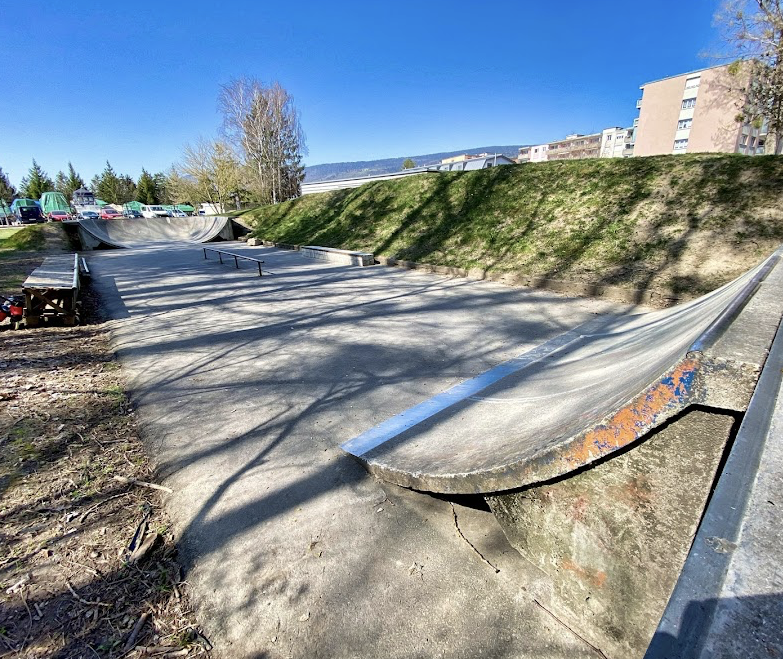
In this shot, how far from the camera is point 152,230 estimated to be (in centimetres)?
3136

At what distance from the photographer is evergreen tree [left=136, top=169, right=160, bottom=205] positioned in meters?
73.9

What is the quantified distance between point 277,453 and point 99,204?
277 feet

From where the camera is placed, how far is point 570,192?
11383mm

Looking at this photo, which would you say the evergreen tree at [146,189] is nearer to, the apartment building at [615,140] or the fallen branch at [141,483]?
the fallen branch at [141,483]

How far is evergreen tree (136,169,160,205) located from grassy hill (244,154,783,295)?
76659mm

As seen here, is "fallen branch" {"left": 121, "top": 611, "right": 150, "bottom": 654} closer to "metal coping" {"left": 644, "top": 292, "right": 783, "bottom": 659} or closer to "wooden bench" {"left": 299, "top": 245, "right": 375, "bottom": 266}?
"metal coping" {"left": 644, "top": 292, "right": 783, "bottom": 659}

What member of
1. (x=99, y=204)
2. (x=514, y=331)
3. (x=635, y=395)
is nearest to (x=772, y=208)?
(x=514, y=331)

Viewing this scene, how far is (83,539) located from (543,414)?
115 inches

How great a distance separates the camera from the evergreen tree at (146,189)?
73875mm

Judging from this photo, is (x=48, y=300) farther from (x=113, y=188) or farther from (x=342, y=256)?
(x=113, y=188)

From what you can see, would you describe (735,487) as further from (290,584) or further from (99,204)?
(99,204)

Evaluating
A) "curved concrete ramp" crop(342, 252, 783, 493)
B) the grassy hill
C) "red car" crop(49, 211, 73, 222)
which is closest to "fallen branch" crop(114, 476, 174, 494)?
"curved concrete ramp" crop(342, 252, 783, 493)

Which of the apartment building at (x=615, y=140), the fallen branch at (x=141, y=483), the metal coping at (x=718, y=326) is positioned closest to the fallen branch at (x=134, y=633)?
the fallen branch at (x=141, y=483)

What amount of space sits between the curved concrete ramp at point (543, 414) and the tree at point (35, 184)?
4000 inches
